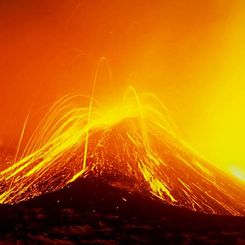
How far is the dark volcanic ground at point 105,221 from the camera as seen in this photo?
16234 mm

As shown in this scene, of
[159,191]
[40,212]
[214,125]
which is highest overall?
[214,125]

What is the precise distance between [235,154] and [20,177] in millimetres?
31523

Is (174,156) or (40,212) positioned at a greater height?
(174,156)

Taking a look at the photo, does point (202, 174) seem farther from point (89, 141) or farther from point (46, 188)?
point (46, 188)

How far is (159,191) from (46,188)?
5.73 metres

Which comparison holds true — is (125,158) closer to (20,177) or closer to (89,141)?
(89,141)

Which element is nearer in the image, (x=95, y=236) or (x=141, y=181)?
(x=95, y=236)

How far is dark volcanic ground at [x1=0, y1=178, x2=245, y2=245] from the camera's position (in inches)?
639

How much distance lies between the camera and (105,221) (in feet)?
60.6

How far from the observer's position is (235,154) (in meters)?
52.6

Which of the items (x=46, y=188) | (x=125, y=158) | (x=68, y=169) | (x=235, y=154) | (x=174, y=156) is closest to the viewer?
(x=46, y=188)

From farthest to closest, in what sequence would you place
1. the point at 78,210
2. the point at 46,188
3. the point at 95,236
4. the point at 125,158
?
the point at 125,158 → the point at 46,188 → the point at 78,210 → the point at 95,236

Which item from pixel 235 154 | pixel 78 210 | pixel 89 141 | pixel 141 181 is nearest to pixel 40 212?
pixel 78 210

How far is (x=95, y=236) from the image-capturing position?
53.5ft
